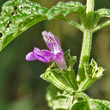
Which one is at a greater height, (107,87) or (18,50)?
(18,50)

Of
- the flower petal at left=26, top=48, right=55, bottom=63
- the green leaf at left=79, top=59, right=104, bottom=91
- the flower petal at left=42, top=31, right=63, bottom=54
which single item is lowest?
the green leaf at left=79, top=59, right=104, bottom=91

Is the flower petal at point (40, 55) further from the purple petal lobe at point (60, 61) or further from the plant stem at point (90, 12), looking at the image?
the plant stem at point (90, 12)

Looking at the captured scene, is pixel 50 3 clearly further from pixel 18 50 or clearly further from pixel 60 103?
pixel 60 103


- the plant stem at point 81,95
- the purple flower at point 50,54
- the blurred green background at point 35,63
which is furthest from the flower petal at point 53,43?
the blurred green background at point 35,63

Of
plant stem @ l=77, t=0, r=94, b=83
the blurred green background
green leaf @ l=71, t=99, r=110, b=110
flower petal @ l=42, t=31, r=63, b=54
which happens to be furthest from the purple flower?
the blurred green background

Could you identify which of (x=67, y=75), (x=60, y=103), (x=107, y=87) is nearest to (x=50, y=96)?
(x=60, y=103)

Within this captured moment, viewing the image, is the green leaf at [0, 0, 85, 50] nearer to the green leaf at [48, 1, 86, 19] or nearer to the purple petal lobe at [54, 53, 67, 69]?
the green leaf at [48, 1, 86, 19]
